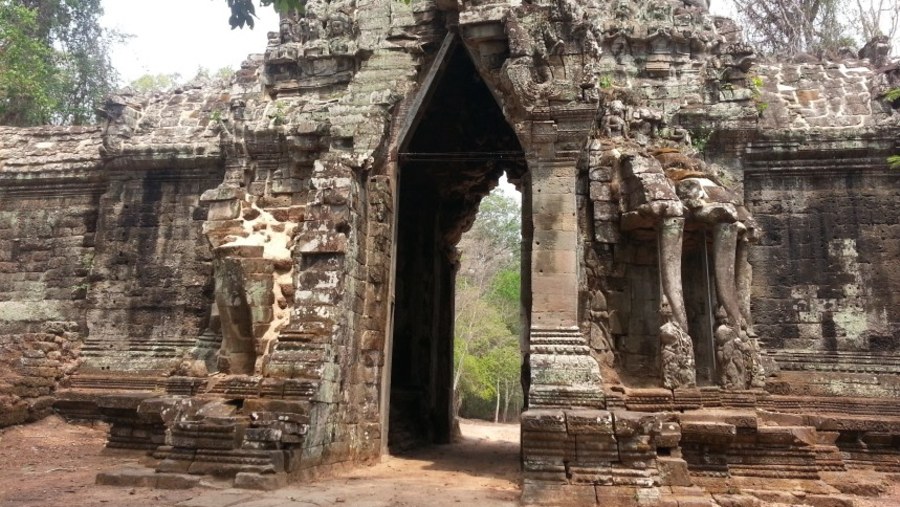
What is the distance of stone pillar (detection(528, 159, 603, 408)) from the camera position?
7.19 metres

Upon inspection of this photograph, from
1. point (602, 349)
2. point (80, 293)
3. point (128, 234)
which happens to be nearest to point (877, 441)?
point (602, 349)

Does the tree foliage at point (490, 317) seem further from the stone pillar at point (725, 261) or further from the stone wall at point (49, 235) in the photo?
the stone pillar at point (725, 261)

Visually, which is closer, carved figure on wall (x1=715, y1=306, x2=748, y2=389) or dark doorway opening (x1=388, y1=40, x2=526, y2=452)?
carved figure on wall (x1=715, y1=306, x2=748, y2=389)

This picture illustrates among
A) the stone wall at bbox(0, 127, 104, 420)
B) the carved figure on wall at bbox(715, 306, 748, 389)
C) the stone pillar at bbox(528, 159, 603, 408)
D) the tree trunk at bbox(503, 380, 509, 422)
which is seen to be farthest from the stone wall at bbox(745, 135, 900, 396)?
the tree trunk at bbox(503, 380, 509, 422)

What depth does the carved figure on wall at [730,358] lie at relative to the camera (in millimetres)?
7844

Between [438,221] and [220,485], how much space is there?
8542 mm

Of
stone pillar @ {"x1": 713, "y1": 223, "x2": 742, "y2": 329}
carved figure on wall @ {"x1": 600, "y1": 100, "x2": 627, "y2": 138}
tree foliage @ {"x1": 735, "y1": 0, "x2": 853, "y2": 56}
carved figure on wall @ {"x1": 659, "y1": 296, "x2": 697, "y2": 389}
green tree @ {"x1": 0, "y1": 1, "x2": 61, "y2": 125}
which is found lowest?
carved figure on wall @ {"x1": 659, "y1": 296, "x2": 697, "y2": 389}

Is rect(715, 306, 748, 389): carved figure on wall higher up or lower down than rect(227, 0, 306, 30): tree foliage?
lower down

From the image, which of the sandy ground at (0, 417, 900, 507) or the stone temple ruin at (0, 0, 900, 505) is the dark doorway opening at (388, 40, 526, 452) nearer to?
the stone temple ruin at (0, 0, 900, 505)

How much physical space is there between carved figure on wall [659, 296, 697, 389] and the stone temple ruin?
4 cm

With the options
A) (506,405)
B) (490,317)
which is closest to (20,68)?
(490,317)

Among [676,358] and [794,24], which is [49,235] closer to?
[676,358]

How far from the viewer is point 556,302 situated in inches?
308

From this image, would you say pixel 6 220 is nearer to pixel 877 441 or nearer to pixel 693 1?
pixel 693 1
